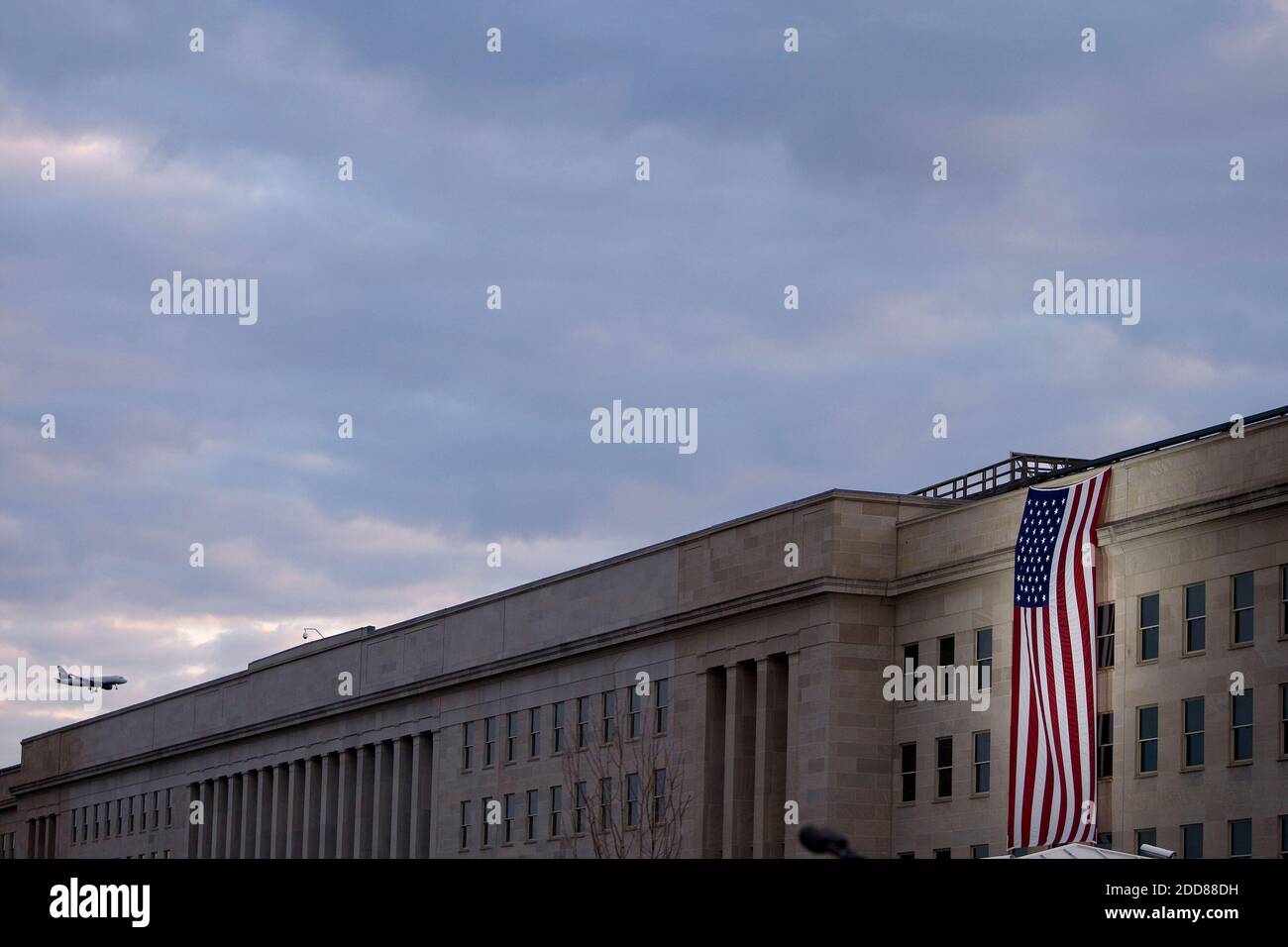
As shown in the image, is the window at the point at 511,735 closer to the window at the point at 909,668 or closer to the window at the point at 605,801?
the window at the point at 605,801

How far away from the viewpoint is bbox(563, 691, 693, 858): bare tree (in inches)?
3081

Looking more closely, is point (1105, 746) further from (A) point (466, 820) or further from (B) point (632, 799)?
(A) point (466, 820)

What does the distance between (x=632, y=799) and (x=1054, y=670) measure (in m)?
23.2

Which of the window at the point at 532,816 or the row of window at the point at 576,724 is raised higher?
the row of window at the point at 576,724

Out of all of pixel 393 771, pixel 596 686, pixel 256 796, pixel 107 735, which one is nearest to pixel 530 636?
pixel 596 686

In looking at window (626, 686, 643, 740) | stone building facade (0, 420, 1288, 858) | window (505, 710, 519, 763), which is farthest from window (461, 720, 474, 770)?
window (626, 686, 643, 740)

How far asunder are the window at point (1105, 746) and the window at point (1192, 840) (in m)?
3.35

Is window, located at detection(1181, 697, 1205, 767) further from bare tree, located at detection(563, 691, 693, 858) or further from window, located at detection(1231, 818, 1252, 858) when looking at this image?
bare tree, located at detection(563, 691, 693, 858)

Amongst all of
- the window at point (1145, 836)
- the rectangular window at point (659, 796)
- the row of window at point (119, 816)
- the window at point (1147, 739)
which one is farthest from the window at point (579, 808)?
the row of window at point (119, 816)

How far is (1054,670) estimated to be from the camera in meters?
61.8

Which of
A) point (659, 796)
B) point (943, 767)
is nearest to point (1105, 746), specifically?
point (943, 767)

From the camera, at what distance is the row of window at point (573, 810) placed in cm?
7956

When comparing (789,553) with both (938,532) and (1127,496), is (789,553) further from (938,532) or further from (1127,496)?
(1127,496)
